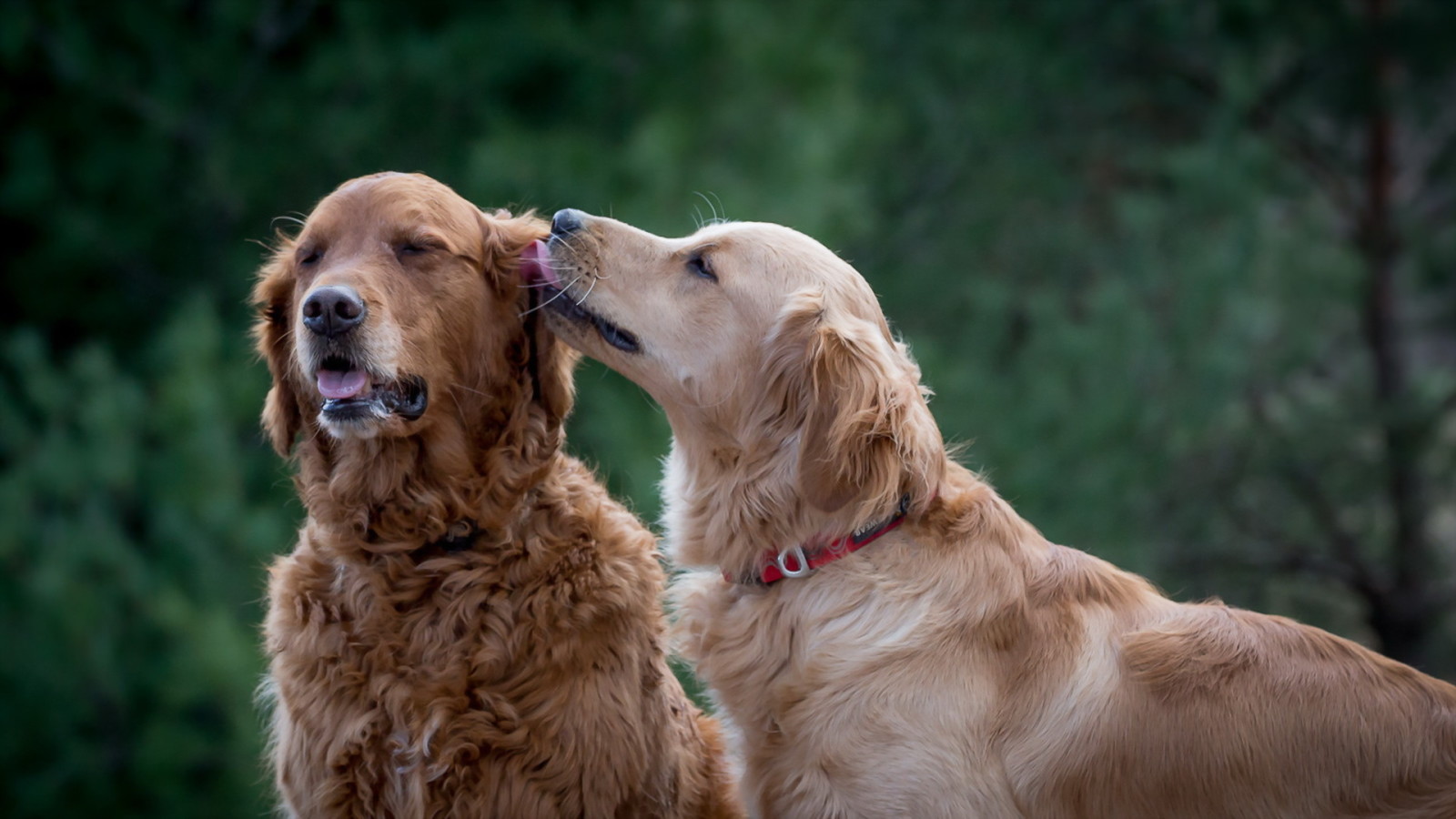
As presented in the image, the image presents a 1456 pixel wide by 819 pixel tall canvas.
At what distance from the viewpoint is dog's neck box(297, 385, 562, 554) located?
3283 mm

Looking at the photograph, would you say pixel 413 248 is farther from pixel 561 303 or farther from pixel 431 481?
pixel 431 481

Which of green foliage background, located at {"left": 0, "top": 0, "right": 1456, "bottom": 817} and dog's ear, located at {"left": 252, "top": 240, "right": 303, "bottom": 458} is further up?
green foliage background, located at {"left": 0, "top": 0, "right": 1456, "bottom": 817}

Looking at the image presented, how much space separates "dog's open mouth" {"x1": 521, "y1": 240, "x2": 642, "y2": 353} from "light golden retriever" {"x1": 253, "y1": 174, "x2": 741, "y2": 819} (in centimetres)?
6

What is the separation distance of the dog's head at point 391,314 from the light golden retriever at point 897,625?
169 mm

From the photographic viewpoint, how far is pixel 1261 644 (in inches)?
122

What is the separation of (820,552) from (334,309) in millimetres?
1359

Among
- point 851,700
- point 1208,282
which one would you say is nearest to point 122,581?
point 851,700

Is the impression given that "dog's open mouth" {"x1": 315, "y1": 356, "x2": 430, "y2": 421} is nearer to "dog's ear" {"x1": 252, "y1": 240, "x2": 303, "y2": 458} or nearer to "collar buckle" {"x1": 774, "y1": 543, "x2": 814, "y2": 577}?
"dog's ear" {"x1": 252, "y1": 240, "x2": 303, "y2": 458}

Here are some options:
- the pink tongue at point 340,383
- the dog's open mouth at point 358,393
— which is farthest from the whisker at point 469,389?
the pink tongue at point 340,383

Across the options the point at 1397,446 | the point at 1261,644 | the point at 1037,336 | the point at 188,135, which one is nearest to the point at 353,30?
the point at 188,135

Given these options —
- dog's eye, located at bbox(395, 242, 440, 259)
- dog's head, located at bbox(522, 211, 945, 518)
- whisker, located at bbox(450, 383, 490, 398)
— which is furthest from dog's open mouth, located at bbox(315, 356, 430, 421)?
dog's head, located at bbox(522, 211, 945, 518)

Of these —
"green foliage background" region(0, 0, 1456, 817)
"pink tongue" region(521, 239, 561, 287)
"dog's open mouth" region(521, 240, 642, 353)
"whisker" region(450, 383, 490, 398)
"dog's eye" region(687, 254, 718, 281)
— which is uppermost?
"green foliage background" region(0, 0, 1456, 817)

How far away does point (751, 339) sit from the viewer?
11.1 feet

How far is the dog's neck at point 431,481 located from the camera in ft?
10.8
